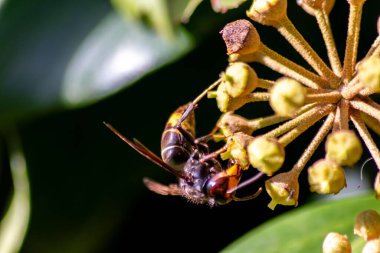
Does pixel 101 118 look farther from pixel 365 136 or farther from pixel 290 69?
pixel 365 136

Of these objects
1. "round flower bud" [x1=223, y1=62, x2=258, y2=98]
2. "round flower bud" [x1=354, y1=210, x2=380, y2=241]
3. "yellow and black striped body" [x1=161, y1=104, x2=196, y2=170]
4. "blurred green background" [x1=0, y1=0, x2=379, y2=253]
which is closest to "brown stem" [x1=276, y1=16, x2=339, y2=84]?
"round flower bud" [x1=223, y1=62, x2=258, y2=98]

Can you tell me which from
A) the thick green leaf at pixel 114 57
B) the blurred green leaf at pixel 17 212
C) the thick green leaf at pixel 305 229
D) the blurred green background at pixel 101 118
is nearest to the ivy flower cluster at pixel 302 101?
the thick green leaf at pixel 305 229

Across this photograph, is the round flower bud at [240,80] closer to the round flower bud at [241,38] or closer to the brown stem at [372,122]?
the round flower bud at [241,38]

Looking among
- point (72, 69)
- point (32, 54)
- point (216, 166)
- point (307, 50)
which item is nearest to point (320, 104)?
point (307, 50)

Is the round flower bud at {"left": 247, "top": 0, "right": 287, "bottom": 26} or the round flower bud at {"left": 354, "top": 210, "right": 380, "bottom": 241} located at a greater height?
the round flower bud at {"left": 247, "top": 0, "right": 287, "bottom": 26}

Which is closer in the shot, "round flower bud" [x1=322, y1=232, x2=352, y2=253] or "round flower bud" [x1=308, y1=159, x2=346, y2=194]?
"round flower bud" [x1=308, y1=159, x2=346, y2=194]

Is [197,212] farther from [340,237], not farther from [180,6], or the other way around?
[340,237]

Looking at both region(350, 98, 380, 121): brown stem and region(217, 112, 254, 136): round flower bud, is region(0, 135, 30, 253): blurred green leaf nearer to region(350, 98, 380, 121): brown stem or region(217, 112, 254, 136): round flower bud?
region(217, 112, 254, 136): round flower bud
